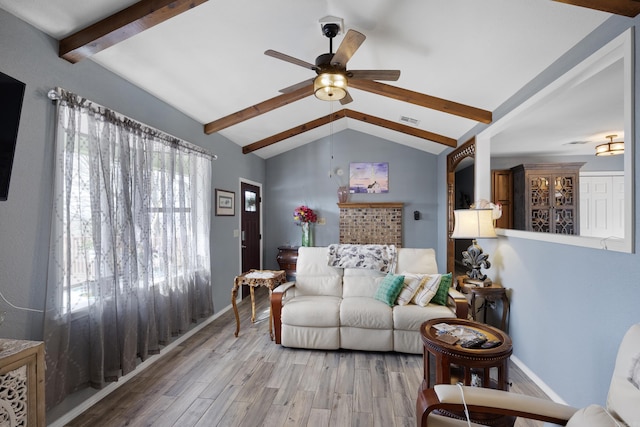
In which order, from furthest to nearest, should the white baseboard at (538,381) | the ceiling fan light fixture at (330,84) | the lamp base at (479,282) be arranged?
the lamp base at (479,282) → the ceiling fan light fixture at (330,84) → the white baseboard at (538,381)

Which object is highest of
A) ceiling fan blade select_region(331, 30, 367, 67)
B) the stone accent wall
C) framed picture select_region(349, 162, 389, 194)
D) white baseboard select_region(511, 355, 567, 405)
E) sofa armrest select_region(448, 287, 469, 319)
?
ceiling fan blade select_region(331, 30, 367, 67)

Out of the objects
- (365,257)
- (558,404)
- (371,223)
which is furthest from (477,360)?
(371,223)

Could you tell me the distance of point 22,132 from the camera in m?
1.73

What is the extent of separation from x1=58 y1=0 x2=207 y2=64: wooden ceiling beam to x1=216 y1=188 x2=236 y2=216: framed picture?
2277 mm

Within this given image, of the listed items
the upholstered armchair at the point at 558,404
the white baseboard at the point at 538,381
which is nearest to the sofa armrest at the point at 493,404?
the upholstered armchair at the point at 558,404

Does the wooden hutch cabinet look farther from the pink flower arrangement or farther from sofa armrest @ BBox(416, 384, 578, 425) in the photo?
sofa armrest @ BBox(416, 384, 578, 425)

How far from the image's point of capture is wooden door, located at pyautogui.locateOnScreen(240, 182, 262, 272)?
5090 mm

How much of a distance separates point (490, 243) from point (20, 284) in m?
4.06

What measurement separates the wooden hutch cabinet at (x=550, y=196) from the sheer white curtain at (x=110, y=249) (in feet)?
16.4

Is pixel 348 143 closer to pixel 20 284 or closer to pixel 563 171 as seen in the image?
pixel 563 171

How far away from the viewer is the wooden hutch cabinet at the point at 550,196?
14.9 feet

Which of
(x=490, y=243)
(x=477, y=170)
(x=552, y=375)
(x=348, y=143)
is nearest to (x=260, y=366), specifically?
(x=552, y=375)

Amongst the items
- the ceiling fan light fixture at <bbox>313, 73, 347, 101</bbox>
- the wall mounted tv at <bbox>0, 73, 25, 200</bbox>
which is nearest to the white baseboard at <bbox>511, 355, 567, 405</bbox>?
the ceiling fan light fixture at <bbox>313, 73, 347, 101</bbox>

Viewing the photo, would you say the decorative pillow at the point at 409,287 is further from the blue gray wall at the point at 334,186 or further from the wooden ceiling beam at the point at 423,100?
the blue gray wall at the point at 334,186
